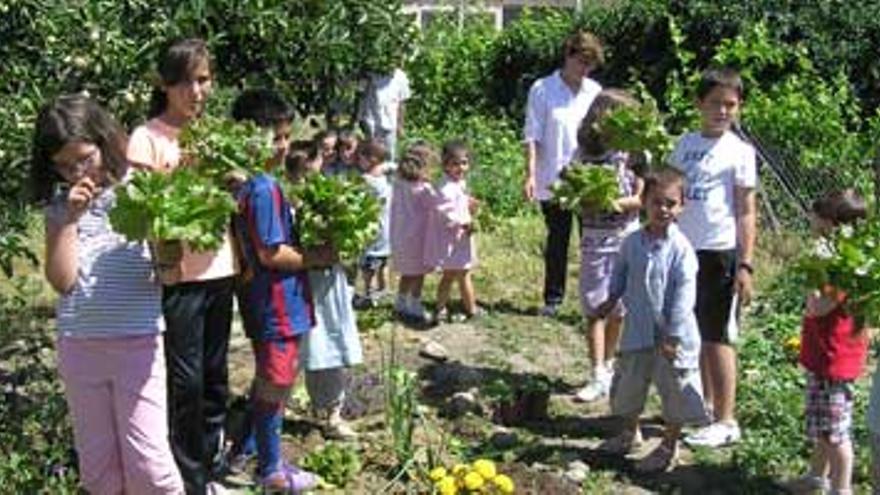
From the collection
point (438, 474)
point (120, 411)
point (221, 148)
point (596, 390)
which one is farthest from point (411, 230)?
point (120, 411)

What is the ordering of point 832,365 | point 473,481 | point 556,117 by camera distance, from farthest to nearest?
1. point 556,117
2. point 832,365
3. point 473,481

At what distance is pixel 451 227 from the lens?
8.35 metres

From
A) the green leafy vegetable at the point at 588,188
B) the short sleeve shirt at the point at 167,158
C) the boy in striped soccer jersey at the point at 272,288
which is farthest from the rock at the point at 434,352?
the short sleeve shirt at the point at 167,158

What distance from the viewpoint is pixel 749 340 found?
7895 mm

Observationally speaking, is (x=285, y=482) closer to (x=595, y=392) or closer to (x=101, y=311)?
(x=101, y=311)

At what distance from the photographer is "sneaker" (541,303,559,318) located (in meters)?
8.62

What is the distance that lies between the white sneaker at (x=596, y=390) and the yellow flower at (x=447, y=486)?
1.84 meters

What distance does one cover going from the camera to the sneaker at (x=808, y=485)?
5.67 m

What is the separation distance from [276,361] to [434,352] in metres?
2.43

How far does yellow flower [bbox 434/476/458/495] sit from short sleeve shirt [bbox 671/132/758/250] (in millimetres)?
1687

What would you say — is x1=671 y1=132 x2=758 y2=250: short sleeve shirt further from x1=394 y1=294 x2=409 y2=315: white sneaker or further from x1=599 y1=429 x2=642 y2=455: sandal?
x1=394 y1=294 x2=409 y2=315: white sneaker

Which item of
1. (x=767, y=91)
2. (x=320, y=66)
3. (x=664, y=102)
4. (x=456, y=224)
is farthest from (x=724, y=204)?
(x=664, y=102)

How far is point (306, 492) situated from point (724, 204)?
7.12 feet

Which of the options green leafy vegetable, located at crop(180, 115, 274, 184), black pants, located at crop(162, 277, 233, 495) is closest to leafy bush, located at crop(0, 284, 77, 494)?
black pants, located at crop(162, 277, 233, 495)
